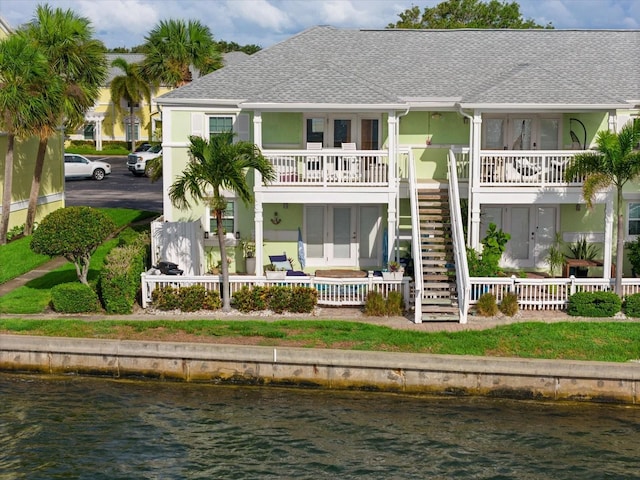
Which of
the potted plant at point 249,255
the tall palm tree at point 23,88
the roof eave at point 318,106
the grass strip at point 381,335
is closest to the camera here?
the grass strip at point 381,335

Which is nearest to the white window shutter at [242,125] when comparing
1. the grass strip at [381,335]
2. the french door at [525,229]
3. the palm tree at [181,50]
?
the grass strip at [381,335]

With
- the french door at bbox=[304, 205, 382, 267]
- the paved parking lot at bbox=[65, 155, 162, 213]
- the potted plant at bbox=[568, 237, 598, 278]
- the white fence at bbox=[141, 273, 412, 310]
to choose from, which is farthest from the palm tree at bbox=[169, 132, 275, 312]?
the paved parking lot at bbox=[65, 155, 162, 213]

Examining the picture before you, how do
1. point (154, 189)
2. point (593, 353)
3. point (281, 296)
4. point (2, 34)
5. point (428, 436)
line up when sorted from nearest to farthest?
1. point (428, 436)
2. point (593, 353)
3. point (281, 296)
4. point (2, 34)
5. point (154, 189)

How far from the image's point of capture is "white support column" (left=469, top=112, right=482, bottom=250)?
26.5m

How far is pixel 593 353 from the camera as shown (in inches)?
848

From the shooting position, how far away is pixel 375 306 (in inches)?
964

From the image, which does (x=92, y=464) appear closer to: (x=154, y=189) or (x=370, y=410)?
(x=370, y=410)

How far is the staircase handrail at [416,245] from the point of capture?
23.8 meters

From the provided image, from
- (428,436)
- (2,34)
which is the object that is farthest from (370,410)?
(2,34)

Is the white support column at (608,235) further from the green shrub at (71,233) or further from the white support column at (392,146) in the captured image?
the green shrub at (71,233)

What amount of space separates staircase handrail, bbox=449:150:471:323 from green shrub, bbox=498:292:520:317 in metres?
1.06

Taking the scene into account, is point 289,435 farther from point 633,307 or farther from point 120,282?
point 633,307

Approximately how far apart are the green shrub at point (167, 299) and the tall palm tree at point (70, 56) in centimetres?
1036

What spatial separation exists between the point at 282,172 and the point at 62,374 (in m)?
8.51
